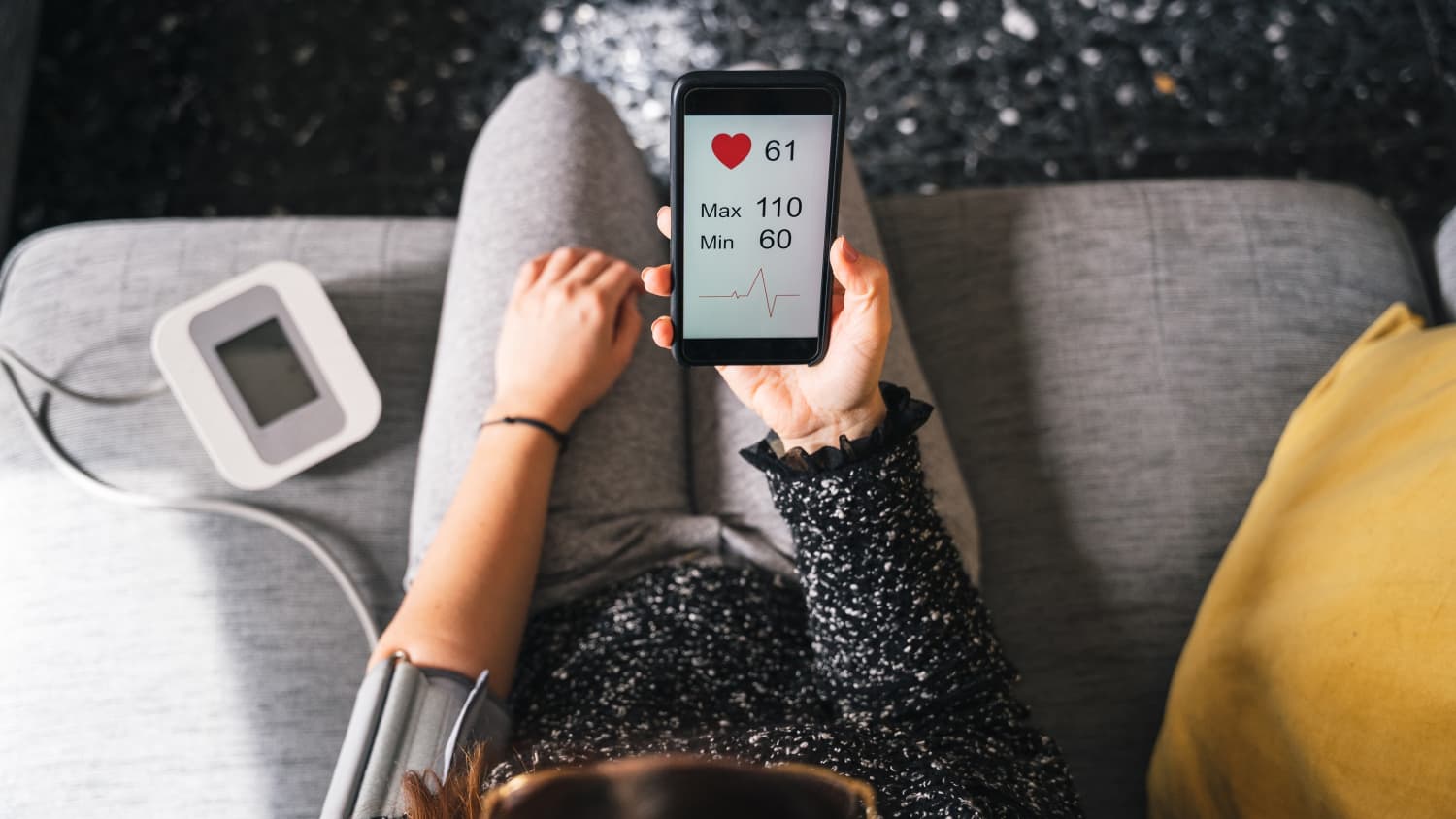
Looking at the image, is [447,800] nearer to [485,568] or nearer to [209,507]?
[485,568]

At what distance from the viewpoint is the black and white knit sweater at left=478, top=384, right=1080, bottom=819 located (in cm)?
58

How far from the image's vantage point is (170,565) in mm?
814

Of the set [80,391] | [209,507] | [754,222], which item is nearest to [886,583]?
[754,222]

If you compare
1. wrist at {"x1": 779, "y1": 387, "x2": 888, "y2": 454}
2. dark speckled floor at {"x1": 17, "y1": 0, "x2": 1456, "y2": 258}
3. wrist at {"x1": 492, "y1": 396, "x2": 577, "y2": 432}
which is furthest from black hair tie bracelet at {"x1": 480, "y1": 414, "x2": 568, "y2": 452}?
dark speckled floor at {"x1": 17, "y1": 0, "x2": 1456, "y2": 258}

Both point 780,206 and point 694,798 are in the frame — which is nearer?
point 694,798

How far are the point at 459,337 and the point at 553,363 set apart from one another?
12 cm

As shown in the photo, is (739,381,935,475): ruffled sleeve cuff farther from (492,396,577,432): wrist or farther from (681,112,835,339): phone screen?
(492,396,577,432): wrist

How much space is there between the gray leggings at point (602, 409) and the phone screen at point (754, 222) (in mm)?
241

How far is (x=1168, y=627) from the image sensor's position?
2.64 feet

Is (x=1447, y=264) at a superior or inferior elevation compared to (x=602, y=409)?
superior

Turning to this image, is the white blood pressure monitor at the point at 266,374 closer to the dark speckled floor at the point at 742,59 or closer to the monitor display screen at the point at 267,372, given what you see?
the monitor display screen at the point at 267,372

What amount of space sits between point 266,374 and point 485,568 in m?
0.34

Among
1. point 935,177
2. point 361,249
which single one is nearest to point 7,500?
point 361,249

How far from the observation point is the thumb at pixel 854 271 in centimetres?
54
